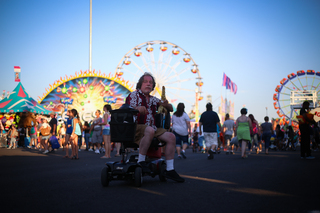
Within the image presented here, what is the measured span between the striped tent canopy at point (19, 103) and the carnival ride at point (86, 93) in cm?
880

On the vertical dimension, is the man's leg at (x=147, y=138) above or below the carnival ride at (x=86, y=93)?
below

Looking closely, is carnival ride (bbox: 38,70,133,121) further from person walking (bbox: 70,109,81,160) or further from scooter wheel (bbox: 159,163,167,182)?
scooter wheel (bbox: 159,163,167,182)

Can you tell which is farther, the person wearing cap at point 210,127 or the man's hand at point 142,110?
the person wearing cap at point 210,127

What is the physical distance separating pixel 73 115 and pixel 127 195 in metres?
7.84

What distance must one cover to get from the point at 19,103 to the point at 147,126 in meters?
22.0

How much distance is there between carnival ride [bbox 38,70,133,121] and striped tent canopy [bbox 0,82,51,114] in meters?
8.80

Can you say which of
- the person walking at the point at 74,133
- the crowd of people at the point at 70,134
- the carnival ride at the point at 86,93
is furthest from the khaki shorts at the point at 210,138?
the carnival ride at the point at 86,93

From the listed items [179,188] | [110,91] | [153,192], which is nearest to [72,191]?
[153,192]

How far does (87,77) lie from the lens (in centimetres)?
3500

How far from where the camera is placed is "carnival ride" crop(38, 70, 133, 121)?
34.5m

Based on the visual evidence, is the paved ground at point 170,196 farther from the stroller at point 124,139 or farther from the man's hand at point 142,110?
the man's hand at point 142,110

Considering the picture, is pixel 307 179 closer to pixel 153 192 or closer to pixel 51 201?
pixel 153 192

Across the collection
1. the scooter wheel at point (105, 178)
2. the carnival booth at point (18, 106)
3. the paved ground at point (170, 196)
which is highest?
the carnival booth at point (18, 106)

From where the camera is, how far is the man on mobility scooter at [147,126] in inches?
188
